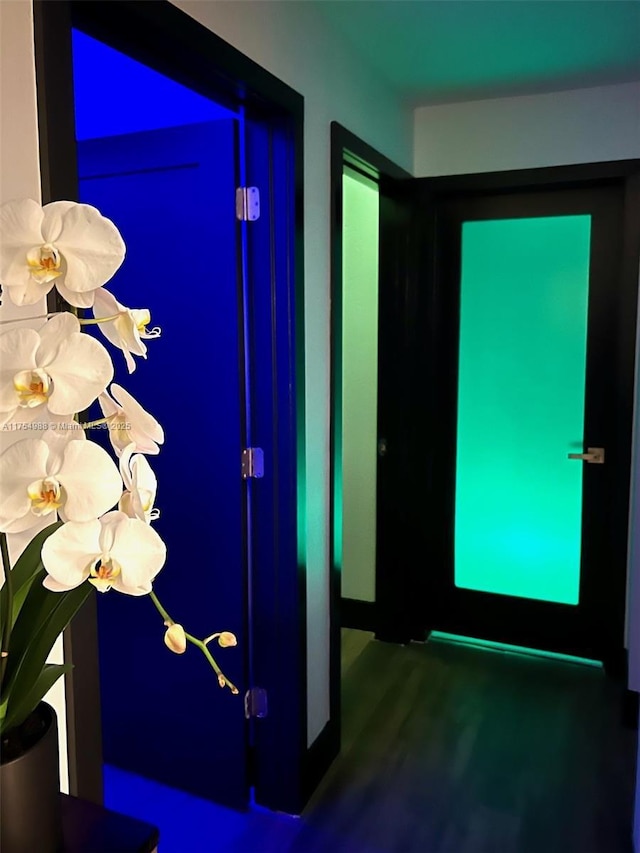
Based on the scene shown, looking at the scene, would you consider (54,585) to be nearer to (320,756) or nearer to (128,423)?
(128,423)

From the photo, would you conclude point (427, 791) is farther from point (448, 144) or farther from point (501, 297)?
point (448, 144)

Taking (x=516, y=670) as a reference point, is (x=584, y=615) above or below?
above

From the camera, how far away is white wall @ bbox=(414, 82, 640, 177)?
9.52 feet

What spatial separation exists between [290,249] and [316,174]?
30cm

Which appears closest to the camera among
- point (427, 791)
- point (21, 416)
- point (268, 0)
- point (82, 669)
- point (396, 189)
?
point (21, 416)

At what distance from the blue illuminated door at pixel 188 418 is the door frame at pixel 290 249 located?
0.11 meters

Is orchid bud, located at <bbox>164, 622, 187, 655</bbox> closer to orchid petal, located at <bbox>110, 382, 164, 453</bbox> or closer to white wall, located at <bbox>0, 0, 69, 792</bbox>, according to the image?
orchid petal, located at <bbox>110, 382, 164, 453</bbox>

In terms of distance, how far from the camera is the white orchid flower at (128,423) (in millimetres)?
798

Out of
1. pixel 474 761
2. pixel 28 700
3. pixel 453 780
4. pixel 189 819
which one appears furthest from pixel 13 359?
pixel 474 761

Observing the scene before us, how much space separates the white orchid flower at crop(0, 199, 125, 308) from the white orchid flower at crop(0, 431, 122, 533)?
18 centimetres

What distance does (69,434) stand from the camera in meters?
0.79

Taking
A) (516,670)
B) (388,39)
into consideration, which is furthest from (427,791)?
(388,39)

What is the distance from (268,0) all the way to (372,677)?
8.40 feet

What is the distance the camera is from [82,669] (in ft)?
4.25
